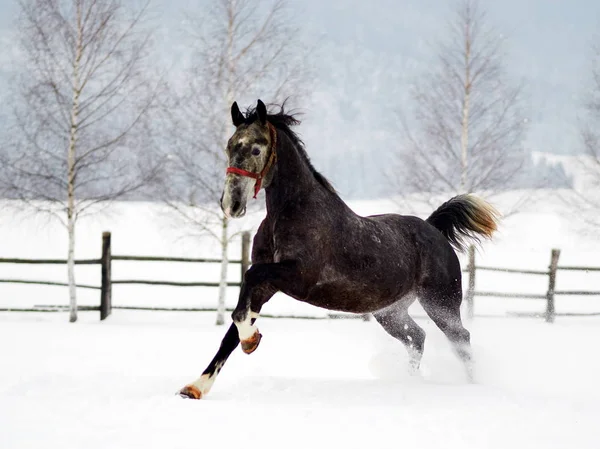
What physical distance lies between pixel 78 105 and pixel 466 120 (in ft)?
26.9

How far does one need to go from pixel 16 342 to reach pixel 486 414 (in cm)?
852

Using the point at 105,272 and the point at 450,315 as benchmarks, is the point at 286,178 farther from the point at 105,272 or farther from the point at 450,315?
the point at 105,272

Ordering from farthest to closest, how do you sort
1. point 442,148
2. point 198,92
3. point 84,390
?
point 442,148, point 198,92, point 84,390

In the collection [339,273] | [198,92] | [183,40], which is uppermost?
[183,40]

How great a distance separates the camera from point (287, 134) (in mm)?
4629

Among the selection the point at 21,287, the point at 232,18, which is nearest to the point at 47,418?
the point at 232,18

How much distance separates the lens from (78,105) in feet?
39.7

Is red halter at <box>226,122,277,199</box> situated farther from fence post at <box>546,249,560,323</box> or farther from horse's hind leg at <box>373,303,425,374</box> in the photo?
fence post at <box>546,249,560,323</box>

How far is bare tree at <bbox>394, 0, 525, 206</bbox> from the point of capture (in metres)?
13.5

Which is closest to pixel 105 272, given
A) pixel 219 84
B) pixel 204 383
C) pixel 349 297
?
pixel 219 84

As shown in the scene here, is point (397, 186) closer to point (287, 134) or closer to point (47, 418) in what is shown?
point (287, 134)

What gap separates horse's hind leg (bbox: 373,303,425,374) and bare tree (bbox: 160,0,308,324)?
694 centimetres

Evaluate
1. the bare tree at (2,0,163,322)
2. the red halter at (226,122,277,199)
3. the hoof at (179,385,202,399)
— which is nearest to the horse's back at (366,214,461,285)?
the red halter at (226,122,277,199)

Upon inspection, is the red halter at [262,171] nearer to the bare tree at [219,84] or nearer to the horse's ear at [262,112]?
the horse's ear at [262,112]
